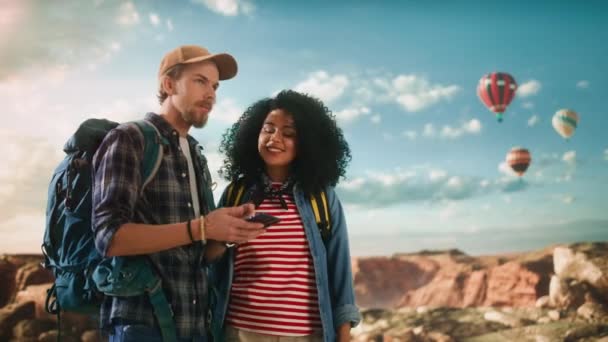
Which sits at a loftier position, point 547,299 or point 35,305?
point 35,305

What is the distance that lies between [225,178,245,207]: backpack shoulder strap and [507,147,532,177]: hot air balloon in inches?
1151

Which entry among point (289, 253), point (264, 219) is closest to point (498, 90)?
point (289, 253)

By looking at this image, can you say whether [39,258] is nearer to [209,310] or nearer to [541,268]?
[209,310]

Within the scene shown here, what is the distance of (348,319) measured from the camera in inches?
108

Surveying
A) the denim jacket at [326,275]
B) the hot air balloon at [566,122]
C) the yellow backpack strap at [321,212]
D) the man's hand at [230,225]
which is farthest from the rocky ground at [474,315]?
the hot air balloon at [566,122]

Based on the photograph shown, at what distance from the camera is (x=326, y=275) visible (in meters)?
2.78

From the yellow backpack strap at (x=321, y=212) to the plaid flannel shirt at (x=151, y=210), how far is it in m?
0.73

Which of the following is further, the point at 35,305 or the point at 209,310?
the point at 35,305

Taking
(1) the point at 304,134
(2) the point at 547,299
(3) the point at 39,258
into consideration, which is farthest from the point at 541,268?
(1) the point at 304,134

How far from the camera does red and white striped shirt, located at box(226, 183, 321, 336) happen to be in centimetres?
266

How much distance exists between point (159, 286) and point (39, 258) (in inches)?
424

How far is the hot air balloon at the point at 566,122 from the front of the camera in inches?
1155

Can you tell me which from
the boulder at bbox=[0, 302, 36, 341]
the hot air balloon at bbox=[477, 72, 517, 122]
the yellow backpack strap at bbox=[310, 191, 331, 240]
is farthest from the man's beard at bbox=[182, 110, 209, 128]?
the hot air balloon at bbox=[477, 72, 517, 122]

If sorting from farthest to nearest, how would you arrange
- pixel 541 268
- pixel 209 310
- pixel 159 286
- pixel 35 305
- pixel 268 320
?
1. pixel 541 268
2. pixel 35 305
3. pixel 268 320
4. pixel 209 310
5. pixel 159 286
